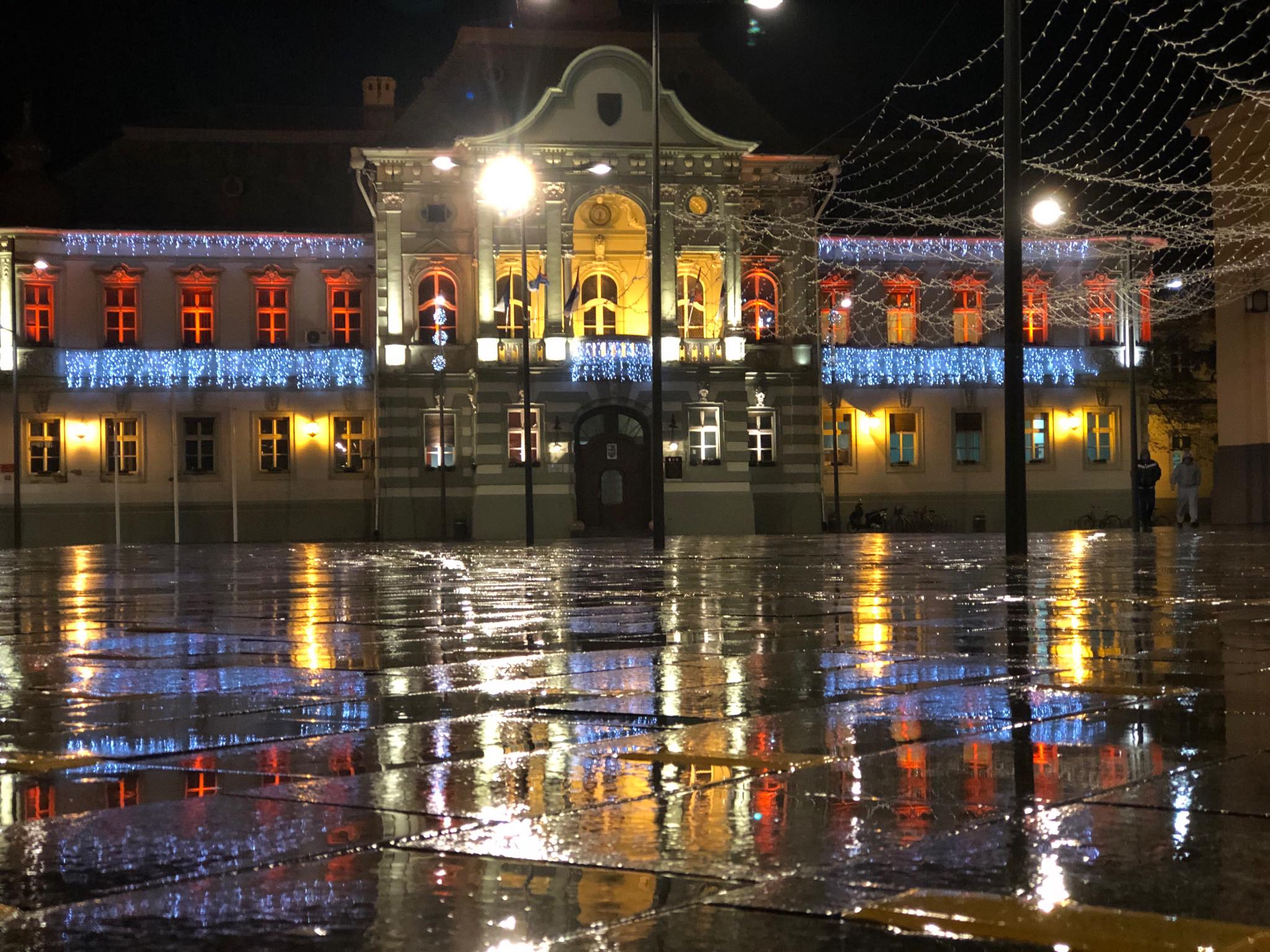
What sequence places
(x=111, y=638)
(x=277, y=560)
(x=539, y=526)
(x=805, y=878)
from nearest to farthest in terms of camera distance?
(x=805, y=878)
(x=111, y=638)
(x=277, y=560)
(x=539, y=526)

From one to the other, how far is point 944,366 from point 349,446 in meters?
19.3

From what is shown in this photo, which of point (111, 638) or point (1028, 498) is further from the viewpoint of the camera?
point (1028, 498)

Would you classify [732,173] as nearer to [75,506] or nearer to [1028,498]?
[1028,498]

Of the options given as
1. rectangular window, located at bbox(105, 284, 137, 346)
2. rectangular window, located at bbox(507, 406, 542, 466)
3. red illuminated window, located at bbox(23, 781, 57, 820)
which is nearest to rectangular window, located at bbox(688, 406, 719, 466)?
rectangular window, located at bbox(507, 406, 542, 466)

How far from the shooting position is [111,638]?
1112 cm

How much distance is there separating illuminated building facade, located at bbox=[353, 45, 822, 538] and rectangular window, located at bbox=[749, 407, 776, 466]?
5 cm

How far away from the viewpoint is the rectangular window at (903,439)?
60.0 meters

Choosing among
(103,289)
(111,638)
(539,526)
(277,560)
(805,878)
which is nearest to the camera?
(805,878)

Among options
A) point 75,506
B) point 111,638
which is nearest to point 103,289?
point 75,506

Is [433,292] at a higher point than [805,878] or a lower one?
higher

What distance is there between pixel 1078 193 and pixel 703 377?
15.3m

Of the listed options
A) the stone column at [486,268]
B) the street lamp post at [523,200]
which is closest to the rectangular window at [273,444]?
the stone column at [486,268]

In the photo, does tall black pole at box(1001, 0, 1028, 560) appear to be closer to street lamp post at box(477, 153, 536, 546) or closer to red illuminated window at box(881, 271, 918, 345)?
street lamp post at box(477, 153, 536, 546)

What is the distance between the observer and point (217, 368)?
5769cm
